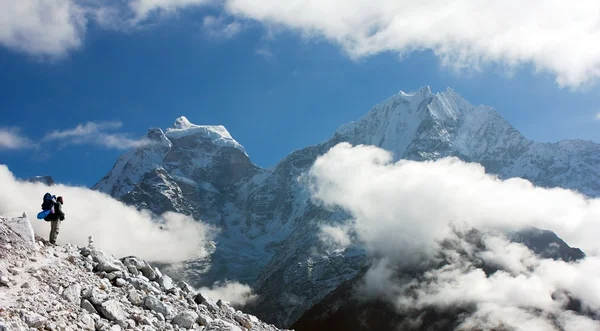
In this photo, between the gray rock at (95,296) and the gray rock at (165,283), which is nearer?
the gray rock at (95,296)

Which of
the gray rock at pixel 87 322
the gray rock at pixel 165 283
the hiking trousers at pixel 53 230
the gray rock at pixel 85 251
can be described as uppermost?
the hiking trousers at pixel 53 230

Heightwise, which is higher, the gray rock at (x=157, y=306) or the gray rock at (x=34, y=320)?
the gray rock at (x=157, y=306)

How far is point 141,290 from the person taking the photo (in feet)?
117

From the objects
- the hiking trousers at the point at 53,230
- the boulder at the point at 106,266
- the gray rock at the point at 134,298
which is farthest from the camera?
the hiking trousers at the point at 53,230

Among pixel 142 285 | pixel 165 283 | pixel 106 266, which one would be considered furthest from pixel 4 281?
pixel 165 283

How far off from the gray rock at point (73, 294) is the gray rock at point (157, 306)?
4.45 meters

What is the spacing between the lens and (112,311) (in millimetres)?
30094

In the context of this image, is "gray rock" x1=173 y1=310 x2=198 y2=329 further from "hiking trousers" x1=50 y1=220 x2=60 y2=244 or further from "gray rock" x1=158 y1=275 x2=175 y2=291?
"hiking trousers" x1=50 y1=220 x2=60 y2=244

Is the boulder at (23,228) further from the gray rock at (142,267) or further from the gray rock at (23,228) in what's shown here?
the gray rock at (142,267)

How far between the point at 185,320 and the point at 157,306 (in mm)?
1781

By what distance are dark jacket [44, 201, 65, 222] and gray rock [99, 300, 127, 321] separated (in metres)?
8.91

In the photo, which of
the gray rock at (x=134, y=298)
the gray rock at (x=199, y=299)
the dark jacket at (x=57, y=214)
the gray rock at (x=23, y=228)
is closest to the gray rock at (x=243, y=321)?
the gray rock at (x=199, y=299)

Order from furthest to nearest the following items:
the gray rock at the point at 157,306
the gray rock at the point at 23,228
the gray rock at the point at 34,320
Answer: the gray rock at the point at 157,306 → the gray rock at the point at 23,228 → the gray rock at the point at 34,320

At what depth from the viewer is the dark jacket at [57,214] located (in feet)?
120
